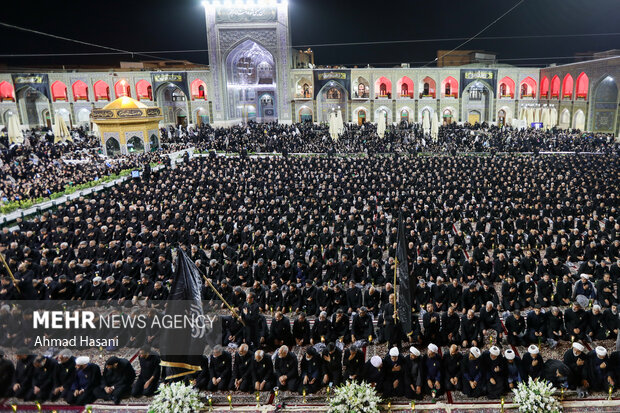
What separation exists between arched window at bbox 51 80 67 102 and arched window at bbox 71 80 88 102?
953 mm

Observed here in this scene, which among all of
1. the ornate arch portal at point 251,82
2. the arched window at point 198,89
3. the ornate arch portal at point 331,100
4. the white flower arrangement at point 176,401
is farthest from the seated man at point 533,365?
the arched window at point 198,89

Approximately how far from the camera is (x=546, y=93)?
4212 centimetres

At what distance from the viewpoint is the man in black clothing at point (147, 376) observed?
246 inches

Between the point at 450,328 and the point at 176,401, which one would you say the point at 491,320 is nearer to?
the point at 450,328

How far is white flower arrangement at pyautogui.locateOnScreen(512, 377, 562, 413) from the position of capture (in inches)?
211

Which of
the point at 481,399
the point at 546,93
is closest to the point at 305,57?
the point at 546,93

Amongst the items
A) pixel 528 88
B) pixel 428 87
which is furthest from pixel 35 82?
pixel 528 88

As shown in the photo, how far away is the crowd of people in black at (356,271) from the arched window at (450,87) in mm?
27800

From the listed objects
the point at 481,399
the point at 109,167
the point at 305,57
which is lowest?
the point at 481,399

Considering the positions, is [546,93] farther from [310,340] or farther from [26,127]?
[26,127]

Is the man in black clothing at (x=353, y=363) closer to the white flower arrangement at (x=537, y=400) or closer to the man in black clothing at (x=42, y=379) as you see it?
the white flower arrangement at (x=537, y=400)

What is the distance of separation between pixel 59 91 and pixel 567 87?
164 ft

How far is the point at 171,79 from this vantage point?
4388 centimetres

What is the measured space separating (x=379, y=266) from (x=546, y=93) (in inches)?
1600
